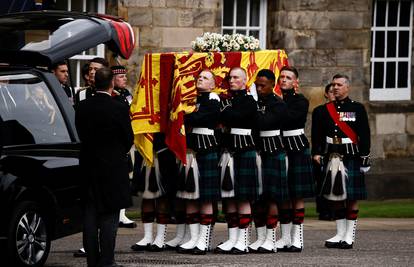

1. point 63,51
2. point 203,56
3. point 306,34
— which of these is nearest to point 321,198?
point 203,56

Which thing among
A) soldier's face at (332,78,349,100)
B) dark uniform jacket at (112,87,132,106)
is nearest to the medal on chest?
soldier's face at (332,78,349,100)

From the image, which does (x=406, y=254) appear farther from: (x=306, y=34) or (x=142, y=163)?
(x=306, y=34)

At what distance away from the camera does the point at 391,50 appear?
23.8m

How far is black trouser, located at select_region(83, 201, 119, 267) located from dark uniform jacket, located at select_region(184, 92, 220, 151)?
6.30ft

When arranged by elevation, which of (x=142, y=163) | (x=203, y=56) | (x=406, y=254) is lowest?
(x=406, y=254)

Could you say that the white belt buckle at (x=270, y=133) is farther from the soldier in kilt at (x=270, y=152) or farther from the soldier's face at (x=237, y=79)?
the soldier's face at (x=237, y=79)

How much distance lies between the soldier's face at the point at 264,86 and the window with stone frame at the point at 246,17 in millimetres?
7387

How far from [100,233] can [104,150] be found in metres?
0.72

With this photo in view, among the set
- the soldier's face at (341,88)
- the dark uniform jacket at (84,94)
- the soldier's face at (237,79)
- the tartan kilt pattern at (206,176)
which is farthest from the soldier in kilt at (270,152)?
the dark uniform jacket at (84,94)

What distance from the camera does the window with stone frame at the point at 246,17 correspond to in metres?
22.3

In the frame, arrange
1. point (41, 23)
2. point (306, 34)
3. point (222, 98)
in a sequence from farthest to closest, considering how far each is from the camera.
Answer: point (306, 34), point (222, 98), point (41, 23)

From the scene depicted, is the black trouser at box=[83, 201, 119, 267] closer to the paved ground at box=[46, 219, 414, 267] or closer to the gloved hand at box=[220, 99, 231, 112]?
the paved ground at box=[46, 219, 414, 267]

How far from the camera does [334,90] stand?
617 inches

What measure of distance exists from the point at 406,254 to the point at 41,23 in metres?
4.39
